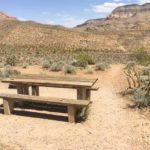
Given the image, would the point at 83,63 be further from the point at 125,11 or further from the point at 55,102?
the point at 125,11

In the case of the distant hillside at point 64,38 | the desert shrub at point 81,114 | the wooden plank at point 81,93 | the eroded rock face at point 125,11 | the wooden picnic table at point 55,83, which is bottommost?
→ the distant hillside at point 64,38

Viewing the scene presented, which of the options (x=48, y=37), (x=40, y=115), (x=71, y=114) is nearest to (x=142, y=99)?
(x=71, y=114)

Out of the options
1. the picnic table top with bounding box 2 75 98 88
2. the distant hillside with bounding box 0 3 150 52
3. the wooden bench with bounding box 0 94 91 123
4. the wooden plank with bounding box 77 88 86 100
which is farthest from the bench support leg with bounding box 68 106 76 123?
the distant hillside with bounding box 0 3 150 52

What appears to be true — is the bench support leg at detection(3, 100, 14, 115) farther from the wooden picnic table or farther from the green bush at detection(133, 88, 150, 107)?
the green bush at detection(133, 88, 150, 107)

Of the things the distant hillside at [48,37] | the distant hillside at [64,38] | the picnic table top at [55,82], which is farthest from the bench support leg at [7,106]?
the distant hillside at [48,37]

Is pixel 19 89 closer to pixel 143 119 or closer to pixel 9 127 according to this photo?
pixel 9 127

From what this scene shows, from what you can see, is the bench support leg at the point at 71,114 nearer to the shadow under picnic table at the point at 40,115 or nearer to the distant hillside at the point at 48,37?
the shadow under picnic table at the point at 40,115

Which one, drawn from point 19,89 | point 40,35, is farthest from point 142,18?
point 19,89

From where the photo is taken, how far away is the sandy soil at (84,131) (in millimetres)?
6324

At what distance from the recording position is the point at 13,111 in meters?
8.55

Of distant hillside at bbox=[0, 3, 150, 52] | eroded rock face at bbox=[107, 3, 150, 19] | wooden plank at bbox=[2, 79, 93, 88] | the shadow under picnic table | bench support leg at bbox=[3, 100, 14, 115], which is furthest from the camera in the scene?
eroded rock face at bbox=[107, 3, 150, 19]

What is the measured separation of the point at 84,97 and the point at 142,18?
416 ft

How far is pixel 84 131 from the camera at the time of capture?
279 inches

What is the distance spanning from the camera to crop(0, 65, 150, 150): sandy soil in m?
6.32
